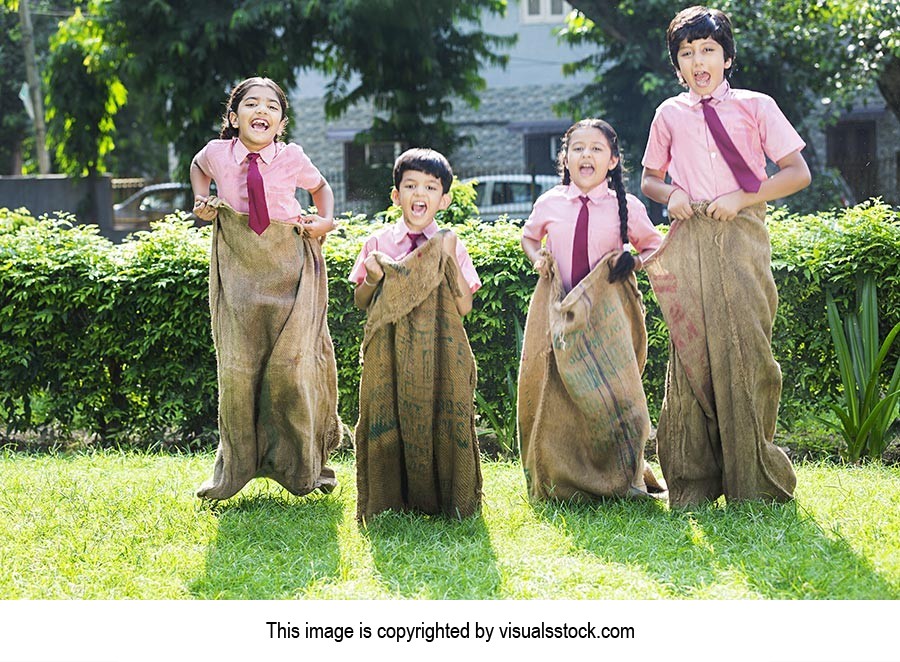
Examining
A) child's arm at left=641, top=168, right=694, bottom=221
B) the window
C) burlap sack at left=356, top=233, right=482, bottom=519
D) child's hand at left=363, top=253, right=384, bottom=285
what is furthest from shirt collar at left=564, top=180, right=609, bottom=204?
the window

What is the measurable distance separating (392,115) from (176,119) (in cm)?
355

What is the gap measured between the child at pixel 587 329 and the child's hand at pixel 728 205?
0.29m

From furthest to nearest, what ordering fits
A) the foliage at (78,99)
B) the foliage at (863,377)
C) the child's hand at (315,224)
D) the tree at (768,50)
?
the foliage at (78,99) < the tree at (768,50) < the foliage at (863,377) < the child's hand at (315,224)

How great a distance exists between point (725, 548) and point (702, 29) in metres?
2.09

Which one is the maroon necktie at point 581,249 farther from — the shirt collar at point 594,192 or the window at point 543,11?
the window at point 543,11

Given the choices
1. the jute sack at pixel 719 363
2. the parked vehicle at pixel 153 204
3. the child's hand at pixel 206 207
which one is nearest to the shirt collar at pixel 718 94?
the jute sack at pixel 719 363

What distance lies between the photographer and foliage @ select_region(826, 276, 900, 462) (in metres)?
5.99

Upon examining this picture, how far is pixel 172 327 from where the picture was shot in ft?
22.5

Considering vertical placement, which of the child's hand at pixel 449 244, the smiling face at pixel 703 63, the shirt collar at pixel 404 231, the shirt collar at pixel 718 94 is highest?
the smiling face at pixel 703 63

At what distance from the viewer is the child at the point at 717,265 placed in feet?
15.1

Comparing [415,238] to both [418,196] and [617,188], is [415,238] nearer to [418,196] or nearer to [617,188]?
[418,196]

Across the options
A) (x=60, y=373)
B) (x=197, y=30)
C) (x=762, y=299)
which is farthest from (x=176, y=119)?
(x=762, y=299)

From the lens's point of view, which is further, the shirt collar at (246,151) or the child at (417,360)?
the shirt collar at (246,151)

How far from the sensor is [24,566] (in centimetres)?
420
